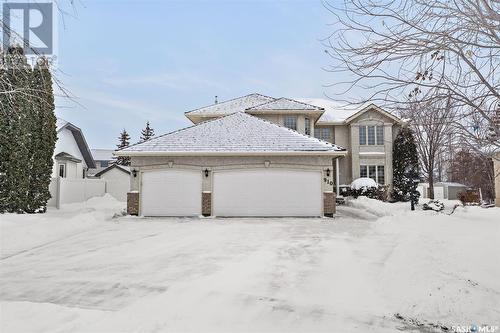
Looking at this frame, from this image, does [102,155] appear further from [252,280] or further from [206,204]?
[252,280]

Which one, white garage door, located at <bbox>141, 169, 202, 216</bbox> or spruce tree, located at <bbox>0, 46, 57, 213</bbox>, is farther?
white garage door, located at <bbox>141, 169, 202, 216</bbox>

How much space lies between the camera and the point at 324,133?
27.1 meters

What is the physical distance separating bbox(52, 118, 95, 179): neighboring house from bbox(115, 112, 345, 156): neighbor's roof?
8839mm

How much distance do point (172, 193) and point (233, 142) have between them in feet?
11.6

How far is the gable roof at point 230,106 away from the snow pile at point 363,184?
28.2ft

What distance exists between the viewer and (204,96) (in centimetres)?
3594

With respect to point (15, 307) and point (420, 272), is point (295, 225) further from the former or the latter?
point (15, 307)

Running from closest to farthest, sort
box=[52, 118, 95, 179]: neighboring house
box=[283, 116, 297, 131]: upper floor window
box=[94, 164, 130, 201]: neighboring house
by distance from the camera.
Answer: box=[52, 118, 95, 179]: neighboring house, box=[283, 116, 297, 131]: upper floor window, box=[94, 164, 130, 201]: neighboring house

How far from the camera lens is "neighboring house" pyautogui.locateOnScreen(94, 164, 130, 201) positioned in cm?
2675

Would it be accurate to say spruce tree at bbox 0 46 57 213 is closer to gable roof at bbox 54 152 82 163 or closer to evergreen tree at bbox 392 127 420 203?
gable roof at bbox 54 152 82 163

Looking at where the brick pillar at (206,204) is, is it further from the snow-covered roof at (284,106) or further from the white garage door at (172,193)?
the snow-covered roof at (284,106)

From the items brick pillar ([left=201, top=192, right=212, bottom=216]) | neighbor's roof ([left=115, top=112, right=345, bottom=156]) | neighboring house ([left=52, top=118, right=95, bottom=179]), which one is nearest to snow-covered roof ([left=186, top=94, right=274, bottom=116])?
neighbor's roof ([left=115, top=112, right=345, bottom=156])

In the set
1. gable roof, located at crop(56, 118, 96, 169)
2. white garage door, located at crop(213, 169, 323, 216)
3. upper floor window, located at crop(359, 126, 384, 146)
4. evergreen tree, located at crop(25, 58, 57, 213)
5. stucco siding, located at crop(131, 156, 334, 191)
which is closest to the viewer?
evergreen tree, located at crop(25, 58, 57, 213)

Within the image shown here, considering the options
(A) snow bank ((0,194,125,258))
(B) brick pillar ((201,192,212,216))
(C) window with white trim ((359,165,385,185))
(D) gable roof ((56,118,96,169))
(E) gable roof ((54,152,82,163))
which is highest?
(D) gable roof ((56,118,96,169))
